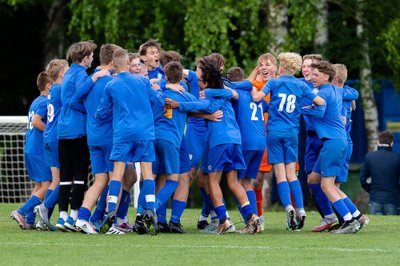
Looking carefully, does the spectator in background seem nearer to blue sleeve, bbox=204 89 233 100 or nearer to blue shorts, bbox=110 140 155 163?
blue sleeve, bbox=204 89 233 100

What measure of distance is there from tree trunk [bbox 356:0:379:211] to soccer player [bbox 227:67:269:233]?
31.9ft

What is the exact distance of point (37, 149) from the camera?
15.7 meters

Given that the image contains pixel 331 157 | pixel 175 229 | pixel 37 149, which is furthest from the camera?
pixel 37 149

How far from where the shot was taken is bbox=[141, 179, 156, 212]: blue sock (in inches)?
543

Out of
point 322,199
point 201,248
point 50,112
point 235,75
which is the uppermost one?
point 235,75

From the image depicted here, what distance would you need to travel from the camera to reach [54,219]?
56.1ft

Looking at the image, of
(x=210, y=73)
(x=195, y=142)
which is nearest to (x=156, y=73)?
(x=210, y=73)

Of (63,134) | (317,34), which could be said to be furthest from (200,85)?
(317,34)

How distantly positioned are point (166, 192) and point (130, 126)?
98 cm

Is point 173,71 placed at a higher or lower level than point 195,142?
higher

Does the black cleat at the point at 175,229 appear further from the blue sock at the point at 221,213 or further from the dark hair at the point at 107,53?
the dark hair at the point at 107,53

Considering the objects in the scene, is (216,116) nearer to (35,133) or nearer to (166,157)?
(166,157)

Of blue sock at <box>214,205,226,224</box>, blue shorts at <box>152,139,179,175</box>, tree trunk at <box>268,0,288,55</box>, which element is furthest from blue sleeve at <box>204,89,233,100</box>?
tree trunk at <box>268,0,288,55</box>

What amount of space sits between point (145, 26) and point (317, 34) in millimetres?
3245
